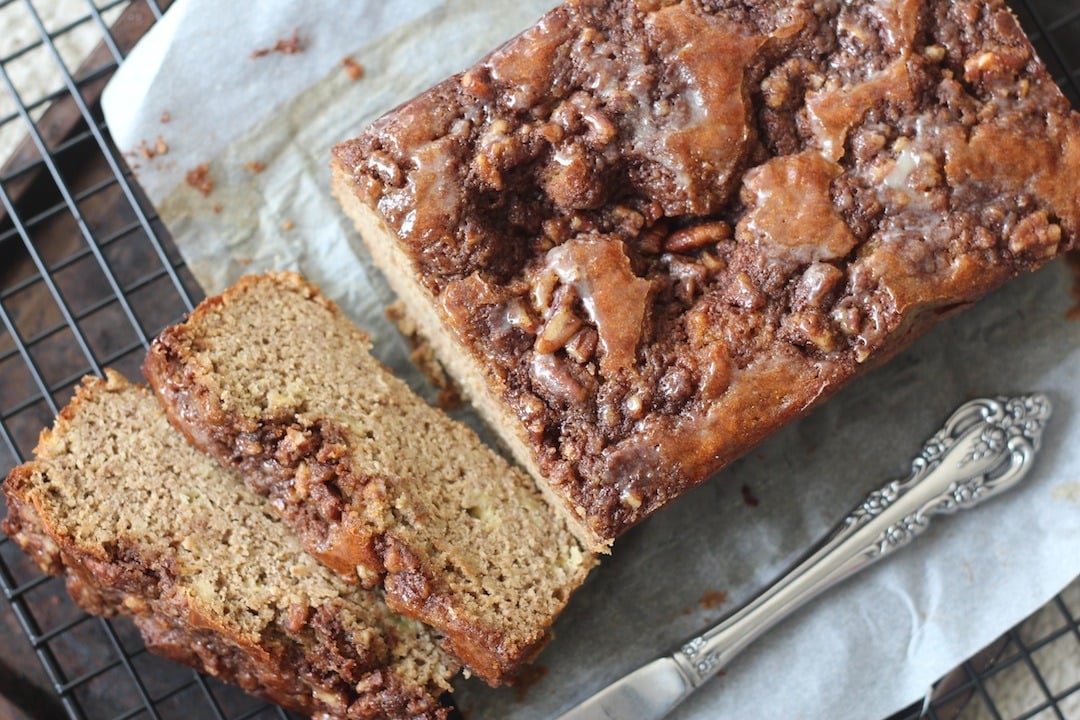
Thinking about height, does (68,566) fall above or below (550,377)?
above

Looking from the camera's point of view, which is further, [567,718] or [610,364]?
[567,718]

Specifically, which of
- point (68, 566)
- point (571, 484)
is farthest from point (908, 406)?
point (68, 566)

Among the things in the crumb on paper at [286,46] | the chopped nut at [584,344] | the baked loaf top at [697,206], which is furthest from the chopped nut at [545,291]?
the crumb on paper at [286,46]

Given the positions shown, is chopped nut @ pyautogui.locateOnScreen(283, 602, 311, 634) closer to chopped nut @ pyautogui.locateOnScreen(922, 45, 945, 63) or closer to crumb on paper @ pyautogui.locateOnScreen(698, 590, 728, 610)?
crumb on paper @ pyautogui.locateOnScreen(698, 590, 728, 610)

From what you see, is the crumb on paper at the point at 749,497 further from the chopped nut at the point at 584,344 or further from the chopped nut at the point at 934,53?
the chopped nut at the point at 934,53

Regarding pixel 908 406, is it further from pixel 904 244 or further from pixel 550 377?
pixel 550 377

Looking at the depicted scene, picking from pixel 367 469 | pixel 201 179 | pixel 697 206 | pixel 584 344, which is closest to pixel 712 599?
pixel 584 344
